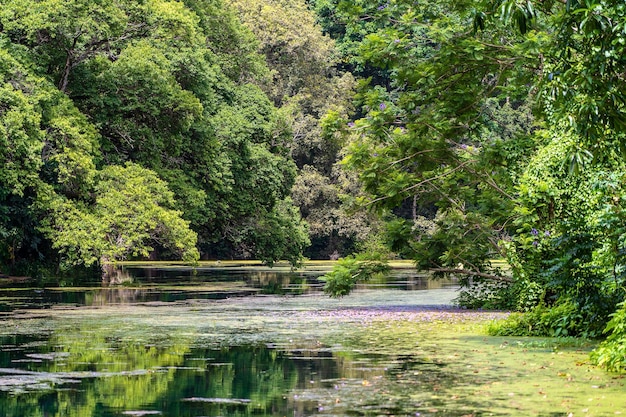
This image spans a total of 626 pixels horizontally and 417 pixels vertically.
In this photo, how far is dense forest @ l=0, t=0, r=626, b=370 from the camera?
13.7 meters

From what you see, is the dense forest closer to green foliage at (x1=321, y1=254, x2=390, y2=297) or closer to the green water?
green foliage at (x1=321, y1=254, x2=390, y2=297)

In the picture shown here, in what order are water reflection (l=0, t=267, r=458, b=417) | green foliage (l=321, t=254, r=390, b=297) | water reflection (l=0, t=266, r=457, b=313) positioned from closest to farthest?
water reflection (l=0, t=267, r=458, b=417), green foliage (l=321, t=254, r=390, b=297), water reflection (l=0, t=266, r=457, b=313)

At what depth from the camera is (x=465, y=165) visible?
22703 mm

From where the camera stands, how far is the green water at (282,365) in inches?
407

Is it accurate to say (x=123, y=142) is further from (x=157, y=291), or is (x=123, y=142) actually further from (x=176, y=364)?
(x=176, y=364)

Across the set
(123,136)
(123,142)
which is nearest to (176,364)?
(123,136)

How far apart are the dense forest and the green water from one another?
1.30 m

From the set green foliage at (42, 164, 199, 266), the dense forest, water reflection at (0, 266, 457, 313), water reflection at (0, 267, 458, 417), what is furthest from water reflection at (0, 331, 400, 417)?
green foliage at (42, 164, 199, 266)

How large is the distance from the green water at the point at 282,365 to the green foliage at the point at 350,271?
598 millimetres

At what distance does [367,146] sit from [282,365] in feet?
33.3

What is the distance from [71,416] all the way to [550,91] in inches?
207

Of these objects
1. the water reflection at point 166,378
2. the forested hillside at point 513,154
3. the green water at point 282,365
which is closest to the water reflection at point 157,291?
the green water at point 282,365

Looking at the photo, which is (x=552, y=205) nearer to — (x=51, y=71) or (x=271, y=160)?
(x=51, y=71)

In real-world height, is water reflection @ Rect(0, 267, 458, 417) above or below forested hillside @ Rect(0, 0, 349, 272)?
below
